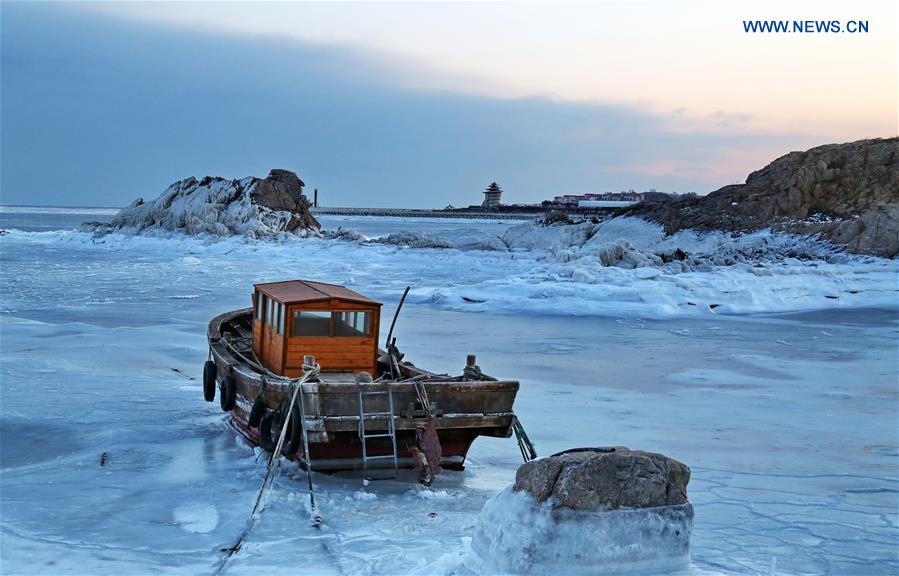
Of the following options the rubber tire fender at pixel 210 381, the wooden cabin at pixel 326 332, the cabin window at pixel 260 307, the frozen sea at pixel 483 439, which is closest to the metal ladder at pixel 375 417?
the frozen sea at pixel 483 439

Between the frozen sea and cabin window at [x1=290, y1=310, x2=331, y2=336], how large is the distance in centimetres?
158

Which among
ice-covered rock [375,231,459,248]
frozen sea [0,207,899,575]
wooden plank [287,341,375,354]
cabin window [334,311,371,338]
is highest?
cabin window [334,311,371,338]

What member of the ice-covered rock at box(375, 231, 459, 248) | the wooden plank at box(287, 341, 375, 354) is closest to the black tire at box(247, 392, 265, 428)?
the wooden plank at box(287, 341, 375, 354)

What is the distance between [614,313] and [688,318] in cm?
186

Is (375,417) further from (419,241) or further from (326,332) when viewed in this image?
(419,241)

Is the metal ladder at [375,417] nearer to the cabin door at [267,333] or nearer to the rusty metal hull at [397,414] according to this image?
the rusty metal hull at [397,414]

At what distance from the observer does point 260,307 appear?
39.5ft

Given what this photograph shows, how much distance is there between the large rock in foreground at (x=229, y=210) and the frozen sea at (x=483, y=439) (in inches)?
1251

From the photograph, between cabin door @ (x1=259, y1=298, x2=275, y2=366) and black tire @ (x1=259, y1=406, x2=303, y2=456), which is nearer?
black tire @ (x1=259, y1=406, x2=303, y2=456)

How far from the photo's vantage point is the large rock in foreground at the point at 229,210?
5841cm

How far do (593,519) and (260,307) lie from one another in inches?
297

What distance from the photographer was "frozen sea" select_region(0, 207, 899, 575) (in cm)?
755

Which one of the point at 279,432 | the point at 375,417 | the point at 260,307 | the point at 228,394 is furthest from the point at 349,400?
the point at 260,307

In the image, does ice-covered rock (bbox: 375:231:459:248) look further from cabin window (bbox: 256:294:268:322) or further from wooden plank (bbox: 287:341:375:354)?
wooden plank (bbox: 287:341:375:354)
